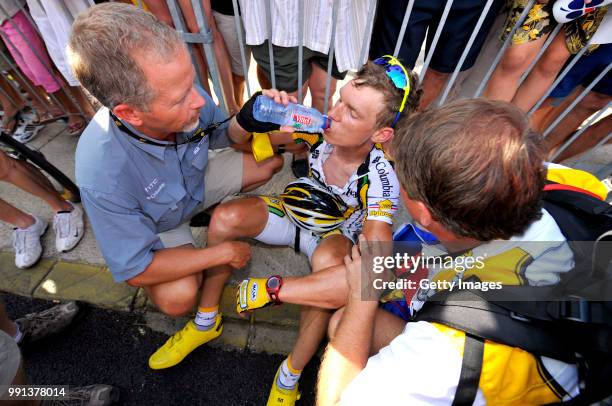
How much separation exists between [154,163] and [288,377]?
1482 millimetres

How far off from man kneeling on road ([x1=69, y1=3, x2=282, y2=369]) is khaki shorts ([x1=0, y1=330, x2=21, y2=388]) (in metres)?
0.53

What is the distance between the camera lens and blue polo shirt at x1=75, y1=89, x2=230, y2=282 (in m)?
1.75

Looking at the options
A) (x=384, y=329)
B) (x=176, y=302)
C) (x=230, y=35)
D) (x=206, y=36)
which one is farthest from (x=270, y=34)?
(x=384, y=329)

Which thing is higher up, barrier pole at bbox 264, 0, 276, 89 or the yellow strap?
barrier pole at bbox 264, 0, 276, 89

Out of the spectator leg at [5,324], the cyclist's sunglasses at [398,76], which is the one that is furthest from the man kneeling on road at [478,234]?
the spectator leg at [5,324]

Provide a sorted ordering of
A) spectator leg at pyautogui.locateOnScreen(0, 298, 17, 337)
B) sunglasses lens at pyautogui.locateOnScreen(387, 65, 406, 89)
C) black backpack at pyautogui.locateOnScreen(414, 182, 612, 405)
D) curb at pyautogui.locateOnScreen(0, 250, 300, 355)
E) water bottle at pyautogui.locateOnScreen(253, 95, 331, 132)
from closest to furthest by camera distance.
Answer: black backpack at pyautogui.locateOnScreen(414, 182, 612, 405), sunglasses lens at pyautogui.locateOnScreen(387, 65, 406, 89), water bottle at pyautogui.locateOnScreen(253, 95, 331, 132), spectator leg at pyautogui.locateOnScreen(0, 298, 17, 337), curb at pyautogui.locateOnScreen(0, 250, 300, 355)

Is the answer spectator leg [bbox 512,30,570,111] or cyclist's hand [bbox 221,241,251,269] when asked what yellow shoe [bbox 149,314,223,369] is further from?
spectator leg [bbox 512,30,570,111]

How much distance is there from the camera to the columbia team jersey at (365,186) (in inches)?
77.8

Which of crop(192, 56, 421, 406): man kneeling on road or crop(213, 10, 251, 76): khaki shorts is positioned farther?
crop(213, 10, 251, 76): khaki shorts

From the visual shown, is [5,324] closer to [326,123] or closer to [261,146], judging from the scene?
[261,146]

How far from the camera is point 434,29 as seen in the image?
2545 millimetres

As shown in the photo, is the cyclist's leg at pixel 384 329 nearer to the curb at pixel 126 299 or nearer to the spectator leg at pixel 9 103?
the curb at pixel 126 299

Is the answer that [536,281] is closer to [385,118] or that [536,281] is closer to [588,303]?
[588,303]

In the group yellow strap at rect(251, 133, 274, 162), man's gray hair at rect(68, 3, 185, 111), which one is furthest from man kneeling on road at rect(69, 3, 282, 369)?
yellow strap at rect(251, 133, 274, 162)
